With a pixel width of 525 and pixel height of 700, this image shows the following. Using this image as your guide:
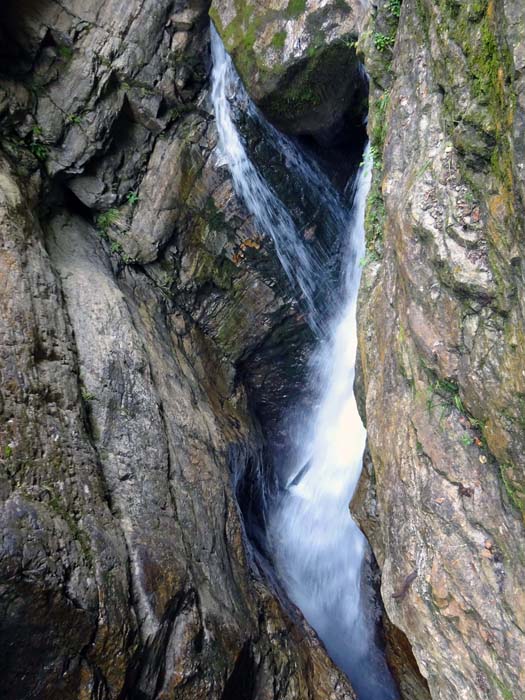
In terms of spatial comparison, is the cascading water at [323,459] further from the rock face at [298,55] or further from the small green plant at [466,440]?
the small green plant at [466,440]

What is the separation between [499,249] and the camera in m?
3.00

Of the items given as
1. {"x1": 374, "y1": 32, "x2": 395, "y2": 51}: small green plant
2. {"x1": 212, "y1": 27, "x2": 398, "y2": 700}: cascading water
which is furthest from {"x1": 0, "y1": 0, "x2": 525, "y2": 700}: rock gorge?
{"x1": 212, "y1": 27, "x2": 398, "y2": 700}: cascading water

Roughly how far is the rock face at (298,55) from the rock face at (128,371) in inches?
41.4

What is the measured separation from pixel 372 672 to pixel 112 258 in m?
7.16

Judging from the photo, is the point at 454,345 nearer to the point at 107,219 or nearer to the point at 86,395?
the point at 86,395

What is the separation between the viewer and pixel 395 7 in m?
4.77

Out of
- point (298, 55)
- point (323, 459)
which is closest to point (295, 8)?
point (298, 55)

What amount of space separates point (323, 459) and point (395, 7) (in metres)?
7.08

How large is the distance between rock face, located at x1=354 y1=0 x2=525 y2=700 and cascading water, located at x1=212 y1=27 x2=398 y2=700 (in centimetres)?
321

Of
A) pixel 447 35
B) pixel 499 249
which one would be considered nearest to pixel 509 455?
pixel 499 249

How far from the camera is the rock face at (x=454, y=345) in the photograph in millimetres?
3008

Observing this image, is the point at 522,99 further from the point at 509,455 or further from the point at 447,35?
the point at 509,455

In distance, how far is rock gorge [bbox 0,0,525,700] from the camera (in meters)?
3.39

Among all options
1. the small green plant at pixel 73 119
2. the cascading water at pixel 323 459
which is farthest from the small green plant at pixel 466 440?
the small green plant at pixel 73 119
